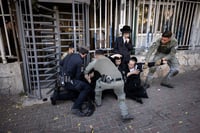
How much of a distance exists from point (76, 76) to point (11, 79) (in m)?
2.14

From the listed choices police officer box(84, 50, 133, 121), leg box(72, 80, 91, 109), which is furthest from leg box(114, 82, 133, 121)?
leg box(72, 80, 91, 109)

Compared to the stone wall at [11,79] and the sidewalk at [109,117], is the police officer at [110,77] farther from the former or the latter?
the stone wall at [11,79]

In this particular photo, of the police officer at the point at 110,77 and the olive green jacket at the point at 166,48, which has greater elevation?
the olive green jacket at the point at 166,48

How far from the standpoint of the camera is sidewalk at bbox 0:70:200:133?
2900mm

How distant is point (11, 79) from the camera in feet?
13.8

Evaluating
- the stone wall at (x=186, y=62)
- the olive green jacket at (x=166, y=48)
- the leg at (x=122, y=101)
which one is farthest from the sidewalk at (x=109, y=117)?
the stone wall at (x=186, y=62)

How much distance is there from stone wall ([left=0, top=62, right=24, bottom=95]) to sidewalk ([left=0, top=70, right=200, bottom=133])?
9.7 inches

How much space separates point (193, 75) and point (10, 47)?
22.1 feet

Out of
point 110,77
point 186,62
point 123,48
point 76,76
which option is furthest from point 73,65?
point 186,62

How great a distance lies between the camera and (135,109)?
356 centimetres

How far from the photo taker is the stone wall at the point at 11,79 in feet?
13.4

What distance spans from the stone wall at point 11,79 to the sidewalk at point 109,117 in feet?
0.80

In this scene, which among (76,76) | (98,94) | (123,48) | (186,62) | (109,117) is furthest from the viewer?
(186,62)

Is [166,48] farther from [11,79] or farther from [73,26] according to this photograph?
[11,79]
